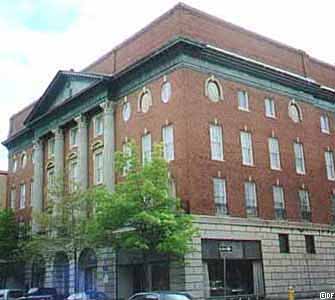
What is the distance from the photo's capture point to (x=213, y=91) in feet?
120

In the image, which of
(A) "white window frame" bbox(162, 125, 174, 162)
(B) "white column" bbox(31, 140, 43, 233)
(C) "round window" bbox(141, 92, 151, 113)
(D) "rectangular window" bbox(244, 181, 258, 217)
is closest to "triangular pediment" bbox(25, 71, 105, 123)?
(B) "white column" bbox(31, 140, 43, 233)

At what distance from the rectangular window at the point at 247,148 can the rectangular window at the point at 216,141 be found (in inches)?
90.2

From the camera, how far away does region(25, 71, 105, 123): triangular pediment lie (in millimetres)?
43844

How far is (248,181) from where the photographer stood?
37125mm

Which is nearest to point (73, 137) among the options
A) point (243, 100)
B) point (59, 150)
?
point (59, 150)

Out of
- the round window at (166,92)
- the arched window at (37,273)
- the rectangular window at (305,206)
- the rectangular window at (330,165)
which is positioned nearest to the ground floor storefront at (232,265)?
the rectangular window at (305,206)

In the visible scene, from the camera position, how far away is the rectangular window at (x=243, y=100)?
126 feet

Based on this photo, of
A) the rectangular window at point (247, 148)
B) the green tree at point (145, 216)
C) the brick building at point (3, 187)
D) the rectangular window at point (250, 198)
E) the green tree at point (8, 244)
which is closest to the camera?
the green tree at point (145, 216)

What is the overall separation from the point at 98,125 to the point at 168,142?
33.0 ft

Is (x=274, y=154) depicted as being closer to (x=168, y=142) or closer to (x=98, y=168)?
(x=168, y=142)

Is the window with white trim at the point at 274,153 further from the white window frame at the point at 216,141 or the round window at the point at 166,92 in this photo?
the round window at the point at 166,92

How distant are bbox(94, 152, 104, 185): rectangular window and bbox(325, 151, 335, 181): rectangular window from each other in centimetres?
1836

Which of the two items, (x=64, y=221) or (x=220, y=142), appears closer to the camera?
(x=220, y=142)

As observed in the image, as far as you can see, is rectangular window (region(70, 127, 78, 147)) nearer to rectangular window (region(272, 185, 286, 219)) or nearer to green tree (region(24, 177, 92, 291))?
Answer: green tree (region(24, 177, 92, 291))
